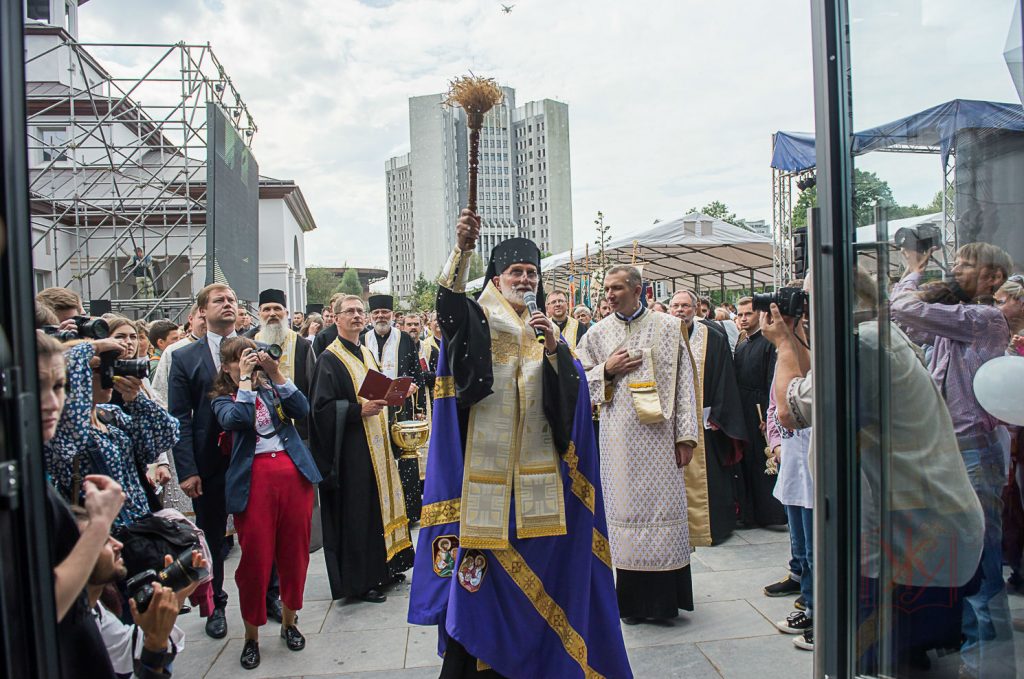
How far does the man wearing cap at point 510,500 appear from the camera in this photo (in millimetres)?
3264

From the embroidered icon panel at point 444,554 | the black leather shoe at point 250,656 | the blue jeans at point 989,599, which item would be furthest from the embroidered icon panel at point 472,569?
the blue jeans at point 989,599

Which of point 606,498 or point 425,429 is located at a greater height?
point 425,429

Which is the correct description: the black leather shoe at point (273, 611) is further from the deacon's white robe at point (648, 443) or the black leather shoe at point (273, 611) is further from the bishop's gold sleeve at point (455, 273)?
the bishop's gold sleeve at point (455, 273)

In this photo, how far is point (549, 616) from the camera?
3.30m

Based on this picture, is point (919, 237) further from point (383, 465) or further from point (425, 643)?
point (383, 465)

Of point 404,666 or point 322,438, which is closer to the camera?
point 404,666

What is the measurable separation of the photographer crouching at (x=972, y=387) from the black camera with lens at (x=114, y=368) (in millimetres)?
2479

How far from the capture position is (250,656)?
4082 millimetres

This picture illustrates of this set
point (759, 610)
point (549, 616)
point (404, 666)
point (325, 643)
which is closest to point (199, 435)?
point (325, 643)

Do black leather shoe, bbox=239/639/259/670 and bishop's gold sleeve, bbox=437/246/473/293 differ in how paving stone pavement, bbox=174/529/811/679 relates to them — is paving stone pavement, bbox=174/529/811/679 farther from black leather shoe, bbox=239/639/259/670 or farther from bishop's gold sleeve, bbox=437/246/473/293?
bishop's gold sleeve, bbox=437/246/473/293

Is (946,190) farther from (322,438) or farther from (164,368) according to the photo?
(164,368)

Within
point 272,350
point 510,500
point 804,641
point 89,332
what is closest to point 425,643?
point 510,500

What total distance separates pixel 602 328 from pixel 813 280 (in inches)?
122

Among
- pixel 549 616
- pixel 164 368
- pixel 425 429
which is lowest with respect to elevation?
pixel 549 616
